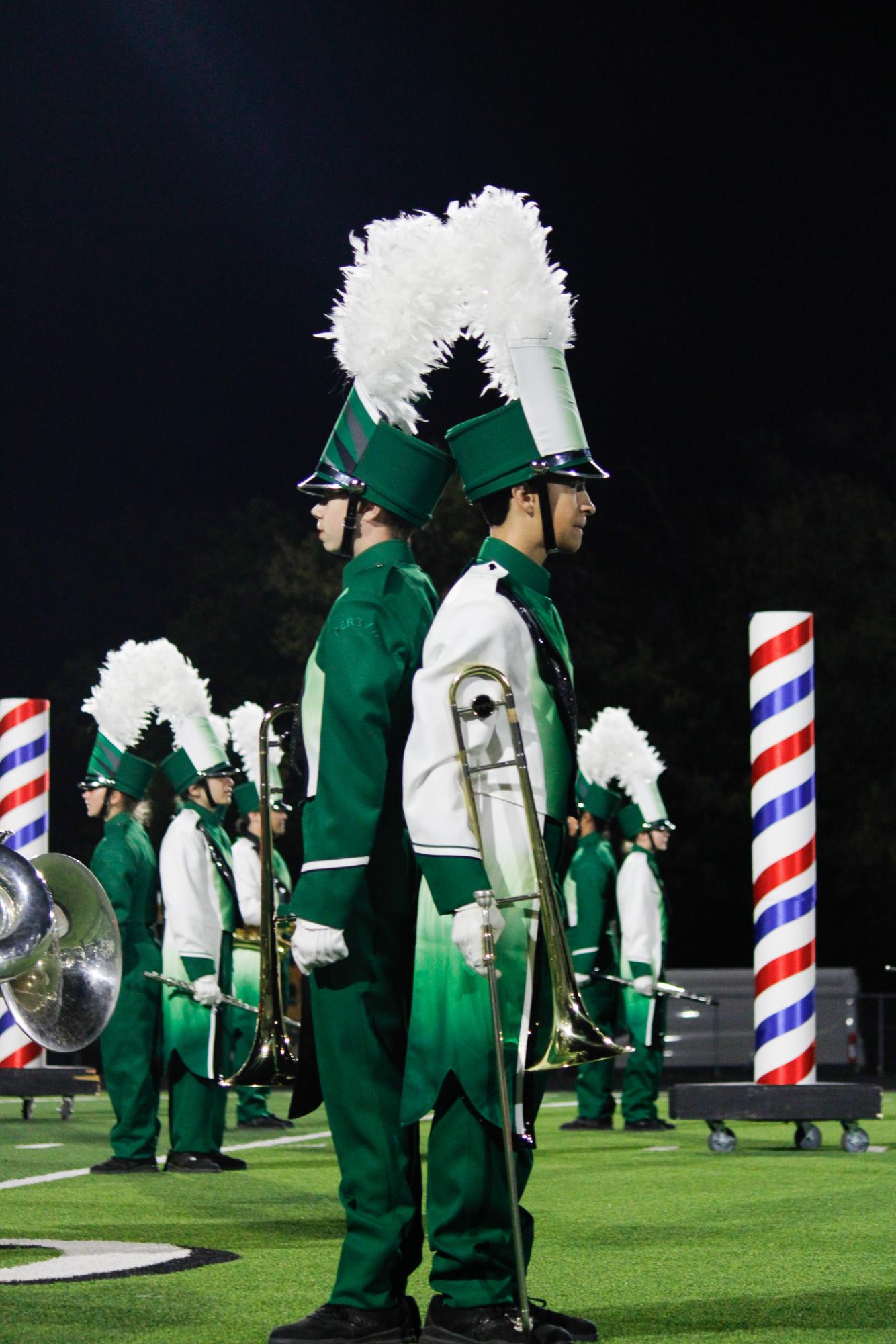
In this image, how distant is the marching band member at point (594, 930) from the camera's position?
13.6 m

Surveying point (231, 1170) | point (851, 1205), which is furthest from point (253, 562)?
A: point (851, 1205)

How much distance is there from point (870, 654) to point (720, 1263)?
24.6 metres

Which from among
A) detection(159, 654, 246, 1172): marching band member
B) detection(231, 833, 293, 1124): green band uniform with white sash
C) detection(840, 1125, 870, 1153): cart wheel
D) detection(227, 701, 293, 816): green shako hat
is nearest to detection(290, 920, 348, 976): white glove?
detection(159, 654, 246, 1172): marching band member

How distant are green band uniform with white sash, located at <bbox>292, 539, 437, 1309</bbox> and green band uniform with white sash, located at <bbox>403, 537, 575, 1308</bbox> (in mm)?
151

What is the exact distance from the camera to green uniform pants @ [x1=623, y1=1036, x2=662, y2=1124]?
13438 mm

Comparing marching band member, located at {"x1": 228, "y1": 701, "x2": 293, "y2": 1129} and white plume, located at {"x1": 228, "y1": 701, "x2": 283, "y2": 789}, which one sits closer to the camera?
marching band member, located at {"x1": 228, "y1": 701, "x2": 293, "y2": 1129}

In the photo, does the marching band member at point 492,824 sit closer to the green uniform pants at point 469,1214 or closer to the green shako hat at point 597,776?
the green uniform pants at point 469,1214

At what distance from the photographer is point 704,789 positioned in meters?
30.4

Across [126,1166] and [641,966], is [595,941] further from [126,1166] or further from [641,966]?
[126,1166]

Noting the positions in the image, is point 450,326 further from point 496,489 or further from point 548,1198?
point 548,1198

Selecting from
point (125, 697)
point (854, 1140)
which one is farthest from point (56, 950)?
point (854, 1140)

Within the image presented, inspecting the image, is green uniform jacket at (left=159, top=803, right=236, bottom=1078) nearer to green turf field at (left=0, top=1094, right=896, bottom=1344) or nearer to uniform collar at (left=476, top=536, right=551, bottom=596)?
green turf field at (left=0, top=1094, right=896, bottom=1344)

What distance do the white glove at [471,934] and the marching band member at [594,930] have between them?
29.3ft

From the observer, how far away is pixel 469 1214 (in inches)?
181
